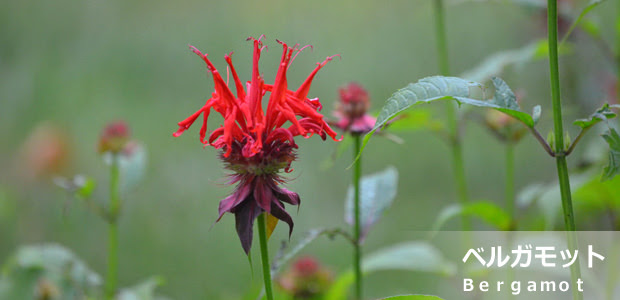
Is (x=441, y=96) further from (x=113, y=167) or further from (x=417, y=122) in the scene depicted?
(x=113, y=167)

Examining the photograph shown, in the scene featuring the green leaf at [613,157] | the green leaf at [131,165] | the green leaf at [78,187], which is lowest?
the green leaf at [613,157]

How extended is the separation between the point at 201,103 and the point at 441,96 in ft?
5.01

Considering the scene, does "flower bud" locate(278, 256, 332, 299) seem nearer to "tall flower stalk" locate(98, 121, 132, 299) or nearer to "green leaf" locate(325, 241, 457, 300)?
"green leaf" locate(325, 241, 457, 300)

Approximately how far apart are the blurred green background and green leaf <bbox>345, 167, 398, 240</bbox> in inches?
29.7

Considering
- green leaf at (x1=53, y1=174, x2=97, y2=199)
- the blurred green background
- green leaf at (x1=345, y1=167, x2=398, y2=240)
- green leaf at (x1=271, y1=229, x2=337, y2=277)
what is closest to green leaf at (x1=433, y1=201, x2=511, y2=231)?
green leaf at (x1=345, y1=167, x2=398, y2=240)

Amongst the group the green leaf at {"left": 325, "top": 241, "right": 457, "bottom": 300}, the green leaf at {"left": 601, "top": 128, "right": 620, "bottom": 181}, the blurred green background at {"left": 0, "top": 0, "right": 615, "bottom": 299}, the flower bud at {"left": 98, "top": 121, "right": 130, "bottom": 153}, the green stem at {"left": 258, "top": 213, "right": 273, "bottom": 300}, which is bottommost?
the green stem at {"left": 258, "top": 213, "right": 273, "bottom": 300}

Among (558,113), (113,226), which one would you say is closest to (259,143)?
(558,113)

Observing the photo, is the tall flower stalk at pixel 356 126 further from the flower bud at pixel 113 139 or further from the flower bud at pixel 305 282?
the flower bud at pixel 113 139

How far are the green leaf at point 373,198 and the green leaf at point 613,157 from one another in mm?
292

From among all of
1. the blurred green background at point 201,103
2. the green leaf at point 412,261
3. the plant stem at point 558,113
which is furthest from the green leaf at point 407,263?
the blurred green background at point 201,103

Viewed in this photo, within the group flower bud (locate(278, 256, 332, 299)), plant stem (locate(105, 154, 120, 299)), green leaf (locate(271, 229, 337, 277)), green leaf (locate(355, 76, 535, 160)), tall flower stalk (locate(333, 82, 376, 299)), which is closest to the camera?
green leaf (locate(355, 76, 535, 160))

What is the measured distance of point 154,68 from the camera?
6.28ft

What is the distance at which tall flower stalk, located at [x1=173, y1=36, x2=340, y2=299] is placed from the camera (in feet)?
1.47

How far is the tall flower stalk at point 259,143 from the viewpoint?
1.47 ft
